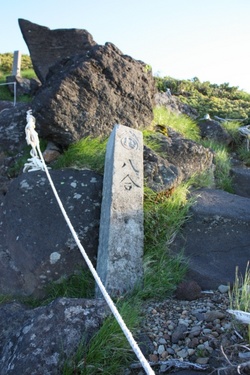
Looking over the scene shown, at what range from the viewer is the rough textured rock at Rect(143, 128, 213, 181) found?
196 inches

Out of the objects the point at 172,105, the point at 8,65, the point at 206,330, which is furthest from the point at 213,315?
the point at 8,65

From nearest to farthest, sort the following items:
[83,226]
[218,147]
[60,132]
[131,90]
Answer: [83,226] < [60,132] < [131,90] < [218,147]

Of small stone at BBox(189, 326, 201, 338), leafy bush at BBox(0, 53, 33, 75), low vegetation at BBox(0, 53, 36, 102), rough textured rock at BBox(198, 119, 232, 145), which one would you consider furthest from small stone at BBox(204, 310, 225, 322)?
leafy bush at BBox(0, 53, 33, 75)

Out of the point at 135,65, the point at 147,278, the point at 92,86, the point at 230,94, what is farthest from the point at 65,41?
the point at 147,278

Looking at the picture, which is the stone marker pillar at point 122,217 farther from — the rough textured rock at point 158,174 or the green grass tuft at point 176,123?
the green grass tuft at point 176,123

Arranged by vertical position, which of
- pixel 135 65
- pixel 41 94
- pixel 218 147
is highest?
pixel 135 65

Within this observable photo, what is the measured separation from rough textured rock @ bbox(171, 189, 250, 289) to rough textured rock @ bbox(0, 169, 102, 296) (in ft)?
2.95

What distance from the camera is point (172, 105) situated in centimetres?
816

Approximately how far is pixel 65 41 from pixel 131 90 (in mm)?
4364

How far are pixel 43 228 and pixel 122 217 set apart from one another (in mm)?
768

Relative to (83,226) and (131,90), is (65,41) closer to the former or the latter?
(131,90)

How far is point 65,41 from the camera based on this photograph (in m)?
9.04

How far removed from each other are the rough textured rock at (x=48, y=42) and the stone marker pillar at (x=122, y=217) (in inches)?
218

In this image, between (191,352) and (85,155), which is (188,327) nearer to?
(191,352)
